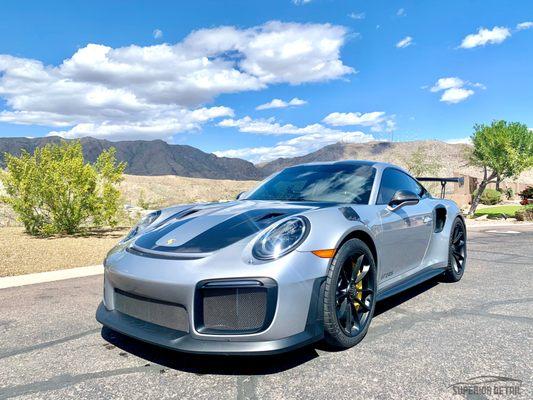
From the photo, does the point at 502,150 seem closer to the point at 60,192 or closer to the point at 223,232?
the point at 60,192

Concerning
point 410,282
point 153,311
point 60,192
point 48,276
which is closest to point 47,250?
point 60,192

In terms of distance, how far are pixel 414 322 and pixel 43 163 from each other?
10.3m

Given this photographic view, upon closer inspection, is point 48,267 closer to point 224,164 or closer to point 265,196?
point 265,196

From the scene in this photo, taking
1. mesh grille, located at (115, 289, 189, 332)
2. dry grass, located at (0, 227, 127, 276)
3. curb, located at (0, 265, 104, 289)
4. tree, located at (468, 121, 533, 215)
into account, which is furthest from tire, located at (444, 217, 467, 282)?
tree, located at (468, 121, 533, 215)

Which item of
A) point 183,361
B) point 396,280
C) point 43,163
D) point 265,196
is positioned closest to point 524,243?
point 396,280

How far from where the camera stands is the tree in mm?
26438

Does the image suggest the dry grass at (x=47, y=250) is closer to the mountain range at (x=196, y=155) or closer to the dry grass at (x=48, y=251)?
the dry grass at (x=48, y=251)

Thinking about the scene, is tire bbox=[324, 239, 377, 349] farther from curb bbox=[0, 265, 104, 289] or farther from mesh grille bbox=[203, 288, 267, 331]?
curb bbox=[0, 265, 104, 289]

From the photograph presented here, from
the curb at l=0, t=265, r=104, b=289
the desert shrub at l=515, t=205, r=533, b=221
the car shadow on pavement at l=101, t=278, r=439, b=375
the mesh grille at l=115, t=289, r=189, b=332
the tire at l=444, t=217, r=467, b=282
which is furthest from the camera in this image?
the desert shrub at l=515, t=205, r=533, b=221

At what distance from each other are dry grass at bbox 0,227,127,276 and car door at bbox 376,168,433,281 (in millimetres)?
5354

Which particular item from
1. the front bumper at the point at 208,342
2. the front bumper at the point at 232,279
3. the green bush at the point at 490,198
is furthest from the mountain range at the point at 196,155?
the front bumper at the point at 208,342

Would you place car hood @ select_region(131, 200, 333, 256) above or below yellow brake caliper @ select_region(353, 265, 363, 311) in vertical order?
above

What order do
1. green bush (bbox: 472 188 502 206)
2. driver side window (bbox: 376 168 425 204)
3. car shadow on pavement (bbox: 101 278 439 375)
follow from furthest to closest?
green bush (bbox: 472 188 502 206) → driver side window (bbox: 376 168 425 204) → car shadow on pavement (bbox: 101 278 439 375)

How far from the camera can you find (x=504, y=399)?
2.23 meters
